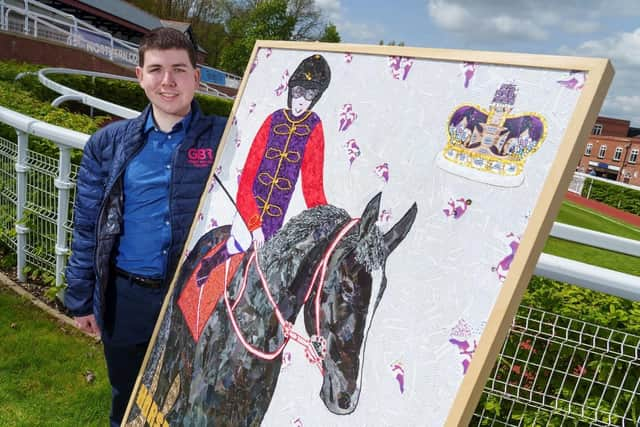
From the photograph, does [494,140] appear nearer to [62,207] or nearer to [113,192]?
[113,192]

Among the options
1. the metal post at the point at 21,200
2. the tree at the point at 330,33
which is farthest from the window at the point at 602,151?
the metal post at the point at 21,200

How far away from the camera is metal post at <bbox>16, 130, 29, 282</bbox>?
4004 mm

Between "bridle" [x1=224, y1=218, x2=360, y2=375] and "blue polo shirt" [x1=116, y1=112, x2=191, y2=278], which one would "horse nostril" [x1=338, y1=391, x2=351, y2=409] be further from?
"blue polo shirt" [x1=116, y1=112, x2=191, y2=278]

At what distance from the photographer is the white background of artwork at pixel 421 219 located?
1.10 m

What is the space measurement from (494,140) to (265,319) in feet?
2.92

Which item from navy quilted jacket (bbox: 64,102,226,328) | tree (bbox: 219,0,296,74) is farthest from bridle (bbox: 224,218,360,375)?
tree (bbox: 219,0,296,74)

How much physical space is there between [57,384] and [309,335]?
2501mm

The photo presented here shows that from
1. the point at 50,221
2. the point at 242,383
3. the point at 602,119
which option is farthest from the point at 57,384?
the point at 602,119

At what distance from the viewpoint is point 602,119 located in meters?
74.2

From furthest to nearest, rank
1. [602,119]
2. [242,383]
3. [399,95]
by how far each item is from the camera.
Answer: [602,119]
[242,383]
[399,95]

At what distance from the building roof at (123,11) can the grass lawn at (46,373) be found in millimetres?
33791

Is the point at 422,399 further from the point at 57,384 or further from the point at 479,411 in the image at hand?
the point at 57,384

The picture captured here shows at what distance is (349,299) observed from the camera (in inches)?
52.8

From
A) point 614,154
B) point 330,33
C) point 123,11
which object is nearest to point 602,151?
point 614,154
